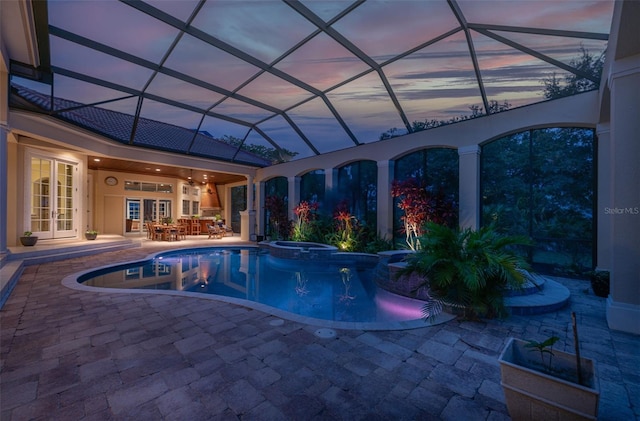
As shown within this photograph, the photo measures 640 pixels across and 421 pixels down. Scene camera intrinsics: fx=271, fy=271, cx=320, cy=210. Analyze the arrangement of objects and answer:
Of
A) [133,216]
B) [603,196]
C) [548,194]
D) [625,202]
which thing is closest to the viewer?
[625,202]

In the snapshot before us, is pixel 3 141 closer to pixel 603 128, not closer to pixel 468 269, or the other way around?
pixel 468 269

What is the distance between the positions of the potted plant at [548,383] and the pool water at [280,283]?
2426 millimetres

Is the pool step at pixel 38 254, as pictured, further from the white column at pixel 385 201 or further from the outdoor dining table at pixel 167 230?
the white column at pixel 385 201

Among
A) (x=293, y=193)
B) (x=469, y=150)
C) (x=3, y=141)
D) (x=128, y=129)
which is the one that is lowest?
(x=293, y=193)

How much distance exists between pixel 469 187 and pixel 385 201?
2.62 m

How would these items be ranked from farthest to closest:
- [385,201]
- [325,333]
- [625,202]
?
1. [385,201]
2. [625,202]
3. [325,333]

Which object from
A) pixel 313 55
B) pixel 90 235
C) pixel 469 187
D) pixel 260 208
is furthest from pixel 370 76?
pixel 90 235

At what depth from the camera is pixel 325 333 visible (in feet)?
10.6

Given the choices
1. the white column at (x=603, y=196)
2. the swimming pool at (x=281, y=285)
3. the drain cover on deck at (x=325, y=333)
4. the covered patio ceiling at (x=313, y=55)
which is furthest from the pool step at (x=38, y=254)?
the white column at (x=603, y=196)

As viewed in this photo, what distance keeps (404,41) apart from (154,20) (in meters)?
4.82

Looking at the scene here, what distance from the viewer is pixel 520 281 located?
3.25 meters

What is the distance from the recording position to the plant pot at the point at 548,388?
1.60 meters

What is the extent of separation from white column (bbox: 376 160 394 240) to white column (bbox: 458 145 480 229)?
2.26 m

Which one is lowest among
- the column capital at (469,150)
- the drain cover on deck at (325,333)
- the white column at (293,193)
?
the drain cover on deck at (325,333)
